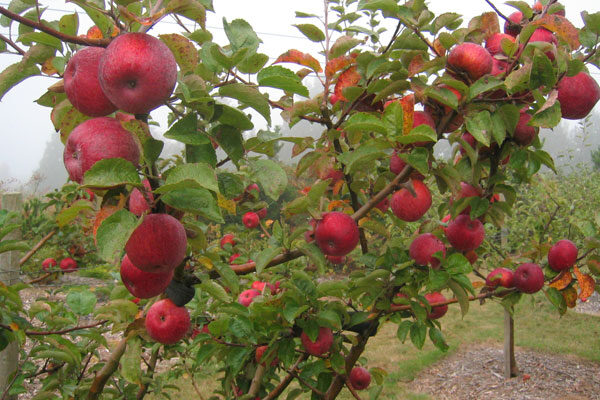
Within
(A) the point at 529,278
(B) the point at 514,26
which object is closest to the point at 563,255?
(A) the point at 529,278

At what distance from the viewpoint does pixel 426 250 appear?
3.70 ft

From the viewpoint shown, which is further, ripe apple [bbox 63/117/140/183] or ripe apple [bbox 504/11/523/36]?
ripe apple [bbox 504/11/523/36]

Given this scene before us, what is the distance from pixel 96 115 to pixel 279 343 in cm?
81

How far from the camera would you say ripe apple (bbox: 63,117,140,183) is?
1.94 ft

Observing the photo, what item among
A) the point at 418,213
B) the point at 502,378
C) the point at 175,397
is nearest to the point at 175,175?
the point at 418,213

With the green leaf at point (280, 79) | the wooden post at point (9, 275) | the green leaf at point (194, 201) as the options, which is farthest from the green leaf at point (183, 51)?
the wooden post at point (9, 275)

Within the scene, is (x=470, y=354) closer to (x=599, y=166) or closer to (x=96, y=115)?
(x=96, y=115)

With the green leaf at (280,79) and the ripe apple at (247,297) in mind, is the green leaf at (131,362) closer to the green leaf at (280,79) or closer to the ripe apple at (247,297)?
the ripe apple at (247,297)

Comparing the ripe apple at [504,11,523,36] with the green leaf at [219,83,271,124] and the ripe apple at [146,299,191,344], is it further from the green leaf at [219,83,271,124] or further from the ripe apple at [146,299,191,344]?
the ripe apple at [146,299,191,344]

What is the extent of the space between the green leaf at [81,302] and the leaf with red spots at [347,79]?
999 millimetres

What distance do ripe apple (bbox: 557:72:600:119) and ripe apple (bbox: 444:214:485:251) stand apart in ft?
1.24

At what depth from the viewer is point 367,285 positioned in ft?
3.86

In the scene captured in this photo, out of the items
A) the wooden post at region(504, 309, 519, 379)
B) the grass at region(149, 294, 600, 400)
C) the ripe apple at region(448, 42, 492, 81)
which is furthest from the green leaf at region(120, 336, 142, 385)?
the wooden post at region(504, 309, 519, 379)

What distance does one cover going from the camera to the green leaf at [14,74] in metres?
0.72
